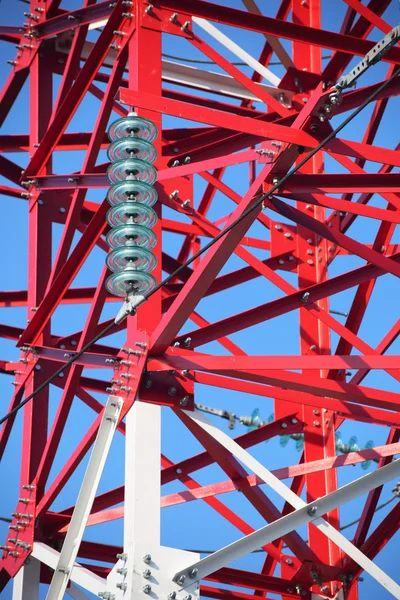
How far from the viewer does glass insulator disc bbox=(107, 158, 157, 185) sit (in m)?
10.8

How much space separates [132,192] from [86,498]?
2819mm

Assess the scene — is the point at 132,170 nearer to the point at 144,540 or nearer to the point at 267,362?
the point at 267,362

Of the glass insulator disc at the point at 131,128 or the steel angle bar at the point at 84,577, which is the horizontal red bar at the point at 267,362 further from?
the glass insulator disc at the point at 131,128

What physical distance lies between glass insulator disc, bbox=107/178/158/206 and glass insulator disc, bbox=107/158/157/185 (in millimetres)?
115

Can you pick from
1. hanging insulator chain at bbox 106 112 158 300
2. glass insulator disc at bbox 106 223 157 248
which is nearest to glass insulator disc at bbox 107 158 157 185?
hanging insulator chain at bbox 106 112 158 300

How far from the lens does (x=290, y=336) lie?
34.6m

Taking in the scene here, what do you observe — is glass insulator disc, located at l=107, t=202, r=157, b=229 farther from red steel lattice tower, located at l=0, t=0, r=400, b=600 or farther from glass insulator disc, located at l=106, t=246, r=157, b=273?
red steel lattice tower, located at l=0, t=0, r=400, b=600

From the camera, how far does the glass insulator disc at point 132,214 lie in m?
10.7

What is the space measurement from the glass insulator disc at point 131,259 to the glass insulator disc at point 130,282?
0.06m

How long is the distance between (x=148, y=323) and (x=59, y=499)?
18.2m

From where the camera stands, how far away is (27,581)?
13.4 meters

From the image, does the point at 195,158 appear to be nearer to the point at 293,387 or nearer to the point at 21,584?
the point at 293,387

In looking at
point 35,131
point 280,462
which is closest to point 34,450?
point 35,131

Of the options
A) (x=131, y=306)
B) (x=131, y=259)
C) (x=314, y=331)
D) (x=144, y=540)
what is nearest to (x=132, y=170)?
(x=131, y=259)
